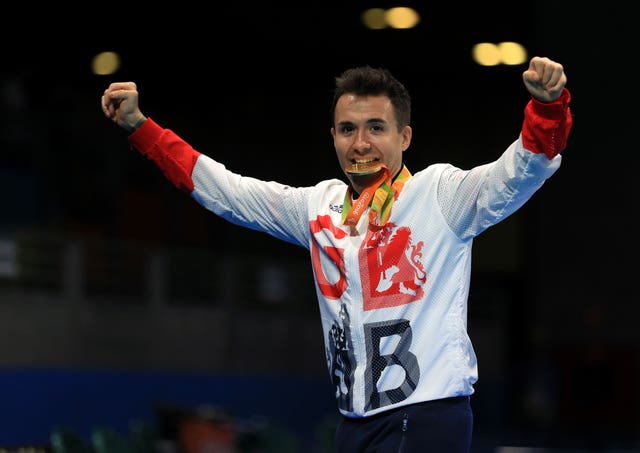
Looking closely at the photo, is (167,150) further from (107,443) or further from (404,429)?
(107,443)

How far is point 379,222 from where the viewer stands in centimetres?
296

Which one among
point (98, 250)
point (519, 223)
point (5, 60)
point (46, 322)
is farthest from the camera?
point (519, 223)

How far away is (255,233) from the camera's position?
13180mm

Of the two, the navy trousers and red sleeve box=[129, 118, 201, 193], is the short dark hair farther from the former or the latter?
the navy trousers

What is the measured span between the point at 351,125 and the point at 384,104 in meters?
0.10

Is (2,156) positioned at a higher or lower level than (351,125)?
higher

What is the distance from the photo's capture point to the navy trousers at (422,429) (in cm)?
281

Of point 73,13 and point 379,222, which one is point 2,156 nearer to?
point 73,13

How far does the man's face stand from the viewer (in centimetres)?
302

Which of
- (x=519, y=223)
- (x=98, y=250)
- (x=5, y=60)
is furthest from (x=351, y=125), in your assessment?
(x=519, y=223)

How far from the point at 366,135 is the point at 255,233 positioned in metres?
10.2

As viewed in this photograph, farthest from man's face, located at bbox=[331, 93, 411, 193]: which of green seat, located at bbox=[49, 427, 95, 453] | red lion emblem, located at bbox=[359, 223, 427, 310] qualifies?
green seat, located at bbox=[49, 427, 95, 453]

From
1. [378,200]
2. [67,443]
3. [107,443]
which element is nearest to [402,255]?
[378,200]

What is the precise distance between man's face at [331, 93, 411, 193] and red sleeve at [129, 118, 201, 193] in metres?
0.48
